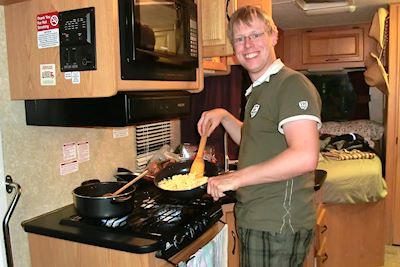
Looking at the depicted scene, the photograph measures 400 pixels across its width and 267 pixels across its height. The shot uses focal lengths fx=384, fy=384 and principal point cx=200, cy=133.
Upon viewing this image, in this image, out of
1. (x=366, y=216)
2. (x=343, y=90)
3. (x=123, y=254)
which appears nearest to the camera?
(x=123, y=254)

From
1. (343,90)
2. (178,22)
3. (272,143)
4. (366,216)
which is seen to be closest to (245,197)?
(272,143)

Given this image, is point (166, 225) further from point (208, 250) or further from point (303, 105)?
point (303, 105)

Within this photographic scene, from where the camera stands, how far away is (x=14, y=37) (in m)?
1.32

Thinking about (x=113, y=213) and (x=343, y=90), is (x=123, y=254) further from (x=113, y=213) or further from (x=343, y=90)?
(x=343, y=90)

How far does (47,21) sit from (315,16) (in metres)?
2.61

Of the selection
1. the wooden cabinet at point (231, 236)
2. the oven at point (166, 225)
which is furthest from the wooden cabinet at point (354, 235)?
the oven at point (166, 225)

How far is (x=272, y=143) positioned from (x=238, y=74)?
3.76 feet

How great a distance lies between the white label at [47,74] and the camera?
4.14 ft

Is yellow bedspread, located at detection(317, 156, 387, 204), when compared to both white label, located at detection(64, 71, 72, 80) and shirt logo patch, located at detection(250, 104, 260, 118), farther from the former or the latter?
white label, located at detection(64, 71, 72, 80)

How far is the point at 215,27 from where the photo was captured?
73.2 inches

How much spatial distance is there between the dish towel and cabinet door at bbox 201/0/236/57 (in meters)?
0.83

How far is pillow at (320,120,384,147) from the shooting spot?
3490mm

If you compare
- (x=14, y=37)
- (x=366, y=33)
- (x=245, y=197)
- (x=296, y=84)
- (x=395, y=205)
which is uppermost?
(x=366, y=33)

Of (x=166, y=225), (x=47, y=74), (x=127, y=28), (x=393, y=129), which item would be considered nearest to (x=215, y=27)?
(x=127, y=28)
